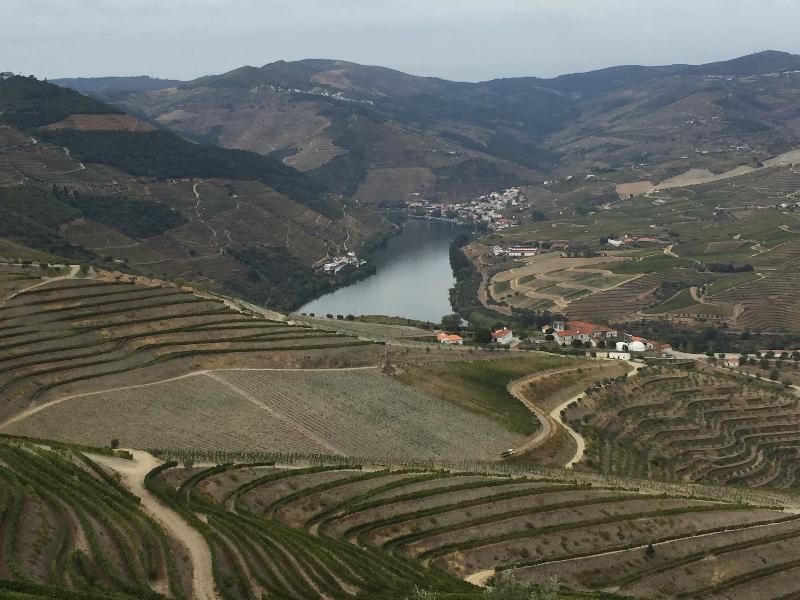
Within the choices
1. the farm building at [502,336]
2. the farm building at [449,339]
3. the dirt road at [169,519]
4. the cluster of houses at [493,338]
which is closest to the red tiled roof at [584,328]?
the cluster of houses at [493,338]

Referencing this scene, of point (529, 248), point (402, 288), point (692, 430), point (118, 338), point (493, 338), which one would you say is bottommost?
point (692, 430)

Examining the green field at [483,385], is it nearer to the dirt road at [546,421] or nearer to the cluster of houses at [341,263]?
the dirt road at [546,421]

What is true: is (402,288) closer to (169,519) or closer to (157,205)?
(157,205)

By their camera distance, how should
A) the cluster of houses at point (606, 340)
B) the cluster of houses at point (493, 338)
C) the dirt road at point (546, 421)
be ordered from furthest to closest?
the cluster of houses at point (606, 340)
the cluster of houses at point (493, 338)
the dirt road at point (546, 421)

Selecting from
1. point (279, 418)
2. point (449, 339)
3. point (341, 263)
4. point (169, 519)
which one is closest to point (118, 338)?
point (279, 418)

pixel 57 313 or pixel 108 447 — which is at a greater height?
pixel 57 313

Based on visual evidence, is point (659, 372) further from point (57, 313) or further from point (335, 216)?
point (335, 216)

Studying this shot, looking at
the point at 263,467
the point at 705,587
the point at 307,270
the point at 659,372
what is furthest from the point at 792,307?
the point at 263,467
